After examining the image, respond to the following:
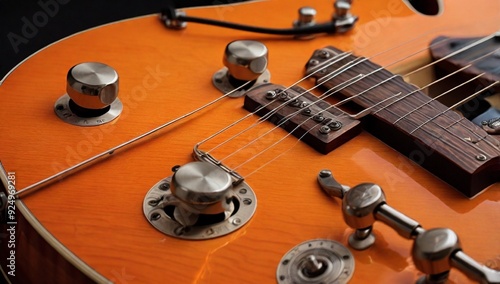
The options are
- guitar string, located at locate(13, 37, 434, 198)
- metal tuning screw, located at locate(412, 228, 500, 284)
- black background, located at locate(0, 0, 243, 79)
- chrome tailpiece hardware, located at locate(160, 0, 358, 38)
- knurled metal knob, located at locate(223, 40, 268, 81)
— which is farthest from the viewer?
black background, located at locate(0, 0, 243, 79)

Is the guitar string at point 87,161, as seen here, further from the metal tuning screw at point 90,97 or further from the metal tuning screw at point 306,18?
the metal tuning screw at point 306,18

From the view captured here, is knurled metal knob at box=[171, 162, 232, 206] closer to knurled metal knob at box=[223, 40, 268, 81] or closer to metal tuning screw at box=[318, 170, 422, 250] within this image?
metal tuning screw at box=[318, 170, 422, 250]

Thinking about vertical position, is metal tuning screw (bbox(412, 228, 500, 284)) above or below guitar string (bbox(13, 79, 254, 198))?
above

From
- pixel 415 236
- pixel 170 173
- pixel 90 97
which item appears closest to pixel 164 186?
pixel 170 173

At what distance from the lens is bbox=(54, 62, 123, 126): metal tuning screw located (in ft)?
3.12

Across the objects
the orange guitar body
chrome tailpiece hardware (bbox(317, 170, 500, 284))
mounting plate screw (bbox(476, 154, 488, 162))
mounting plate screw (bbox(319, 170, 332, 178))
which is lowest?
the orange guitar body

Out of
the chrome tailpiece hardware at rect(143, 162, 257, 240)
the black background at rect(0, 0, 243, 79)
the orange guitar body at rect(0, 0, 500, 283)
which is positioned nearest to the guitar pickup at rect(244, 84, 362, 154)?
the orange guitar body at rect(0, 0, 500, 283)

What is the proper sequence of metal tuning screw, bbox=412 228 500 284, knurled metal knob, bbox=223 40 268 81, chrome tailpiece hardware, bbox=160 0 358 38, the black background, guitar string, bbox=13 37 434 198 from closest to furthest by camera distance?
metal tuning screw, bbox=412 228 500 284, guitar string, bbox=13 37 434 198, knurled metal knob, bbox=223 40 268 81, chrome tailpiece hardware, bbox=160 0 358 38, the black background

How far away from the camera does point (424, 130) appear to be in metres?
0.94

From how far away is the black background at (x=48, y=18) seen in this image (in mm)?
1645

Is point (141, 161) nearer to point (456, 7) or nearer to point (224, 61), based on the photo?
point (224, 61)

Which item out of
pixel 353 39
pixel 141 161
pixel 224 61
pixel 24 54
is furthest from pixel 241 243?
pixel 24 54

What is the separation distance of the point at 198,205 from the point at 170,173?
120mm

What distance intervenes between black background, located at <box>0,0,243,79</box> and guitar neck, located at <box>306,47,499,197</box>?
0.68 metres
